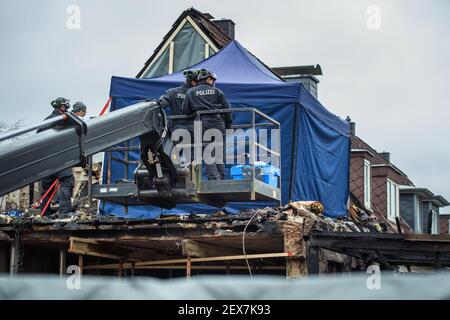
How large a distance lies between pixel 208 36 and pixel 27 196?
6407 millimetres

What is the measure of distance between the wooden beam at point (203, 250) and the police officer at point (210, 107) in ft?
4.67

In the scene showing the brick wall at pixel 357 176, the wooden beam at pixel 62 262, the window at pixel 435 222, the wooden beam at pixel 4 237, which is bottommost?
the wooden beam at pixel 62 262

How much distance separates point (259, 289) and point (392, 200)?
2879 cm

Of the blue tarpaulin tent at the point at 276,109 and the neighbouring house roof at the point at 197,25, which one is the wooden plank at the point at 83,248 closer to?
the blue tarpaulin tent at the point at 276,109

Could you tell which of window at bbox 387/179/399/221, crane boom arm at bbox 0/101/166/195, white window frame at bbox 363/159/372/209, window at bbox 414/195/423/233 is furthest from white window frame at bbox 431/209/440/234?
crane boom arm at bbox 0/101/166/195

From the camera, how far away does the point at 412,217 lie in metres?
37.2

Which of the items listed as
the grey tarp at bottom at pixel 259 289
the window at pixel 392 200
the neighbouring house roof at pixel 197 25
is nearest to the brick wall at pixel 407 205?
the window at pixel 392 200

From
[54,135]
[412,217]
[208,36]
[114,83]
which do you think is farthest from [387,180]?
[54,135]

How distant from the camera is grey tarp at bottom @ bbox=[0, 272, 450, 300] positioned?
3.83 metres

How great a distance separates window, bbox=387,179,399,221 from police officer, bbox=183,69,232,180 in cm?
1743

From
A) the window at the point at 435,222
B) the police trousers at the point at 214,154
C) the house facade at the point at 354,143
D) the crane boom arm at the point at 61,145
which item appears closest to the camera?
the crane boom arm at the point at 61,145

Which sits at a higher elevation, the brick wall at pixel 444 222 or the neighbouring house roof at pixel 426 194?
the neighbouring house roof at pixel 426 194

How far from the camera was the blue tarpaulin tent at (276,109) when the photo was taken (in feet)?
56.5

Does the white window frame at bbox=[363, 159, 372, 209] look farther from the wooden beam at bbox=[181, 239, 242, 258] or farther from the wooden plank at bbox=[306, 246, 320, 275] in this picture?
the wooden plank at bbox=[306, 246, 320, 275]
